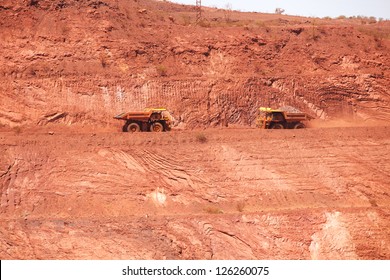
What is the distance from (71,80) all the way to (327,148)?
1108 centimetres

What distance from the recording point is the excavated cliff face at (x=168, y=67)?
3278 centimetres

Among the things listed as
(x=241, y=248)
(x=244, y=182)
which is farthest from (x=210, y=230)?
(x=244, y=182)

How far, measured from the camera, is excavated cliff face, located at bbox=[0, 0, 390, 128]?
32781 millimetres

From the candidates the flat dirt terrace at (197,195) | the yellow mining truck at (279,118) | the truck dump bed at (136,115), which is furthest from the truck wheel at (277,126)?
the truck dump bed at (136,115)

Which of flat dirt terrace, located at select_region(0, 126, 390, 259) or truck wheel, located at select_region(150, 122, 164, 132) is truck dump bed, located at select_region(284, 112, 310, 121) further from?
truck wheel, located at select_region(150, 122, 164, 132)

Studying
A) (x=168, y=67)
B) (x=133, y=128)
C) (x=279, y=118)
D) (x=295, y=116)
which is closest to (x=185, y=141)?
(x=133, y=128)

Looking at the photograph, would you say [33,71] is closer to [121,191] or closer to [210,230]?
[121,191]

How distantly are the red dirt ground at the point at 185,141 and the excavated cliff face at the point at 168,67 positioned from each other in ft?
0.21

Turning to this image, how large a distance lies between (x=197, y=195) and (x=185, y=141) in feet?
8.20

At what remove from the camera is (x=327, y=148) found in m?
29.8

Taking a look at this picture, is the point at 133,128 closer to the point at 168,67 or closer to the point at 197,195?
the point at 168,67

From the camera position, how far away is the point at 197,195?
2739 cm

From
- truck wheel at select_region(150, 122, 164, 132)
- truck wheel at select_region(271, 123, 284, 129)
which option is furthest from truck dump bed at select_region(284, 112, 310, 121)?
truck wheel at select_region(150, 122, 164, 132)

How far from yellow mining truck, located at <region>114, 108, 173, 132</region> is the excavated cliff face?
1947 millimetres
